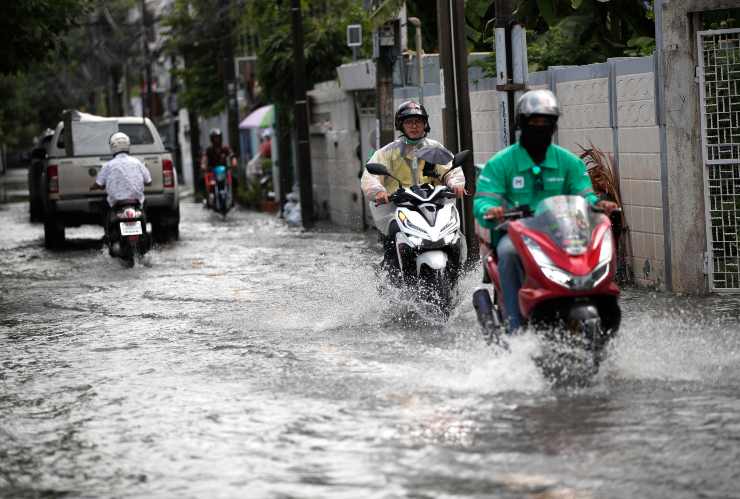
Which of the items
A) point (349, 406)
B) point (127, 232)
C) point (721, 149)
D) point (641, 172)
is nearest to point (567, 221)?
point (349, 406)

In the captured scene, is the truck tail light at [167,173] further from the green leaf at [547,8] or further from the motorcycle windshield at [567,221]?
the motorcycle windshield at [567,221]

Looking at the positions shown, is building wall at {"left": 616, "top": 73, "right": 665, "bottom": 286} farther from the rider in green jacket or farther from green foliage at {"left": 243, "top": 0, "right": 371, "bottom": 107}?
green foliage at {"left": 243, "top": 0, "right": 371, "bottom": 107}

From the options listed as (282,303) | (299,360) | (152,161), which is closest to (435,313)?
(299,360)

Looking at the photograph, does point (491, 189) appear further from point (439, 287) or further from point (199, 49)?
point (199, 49)

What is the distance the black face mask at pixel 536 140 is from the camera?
862 cm

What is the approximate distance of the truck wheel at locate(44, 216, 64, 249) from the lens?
2364 cm

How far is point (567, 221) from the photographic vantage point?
8.14 metres

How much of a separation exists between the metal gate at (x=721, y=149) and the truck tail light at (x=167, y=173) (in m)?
12.5

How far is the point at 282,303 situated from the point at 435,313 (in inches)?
106

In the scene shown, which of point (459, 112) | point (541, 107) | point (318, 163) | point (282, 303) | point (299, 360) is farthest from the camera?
point (318, 163)

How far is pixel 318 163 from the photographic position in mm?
30984

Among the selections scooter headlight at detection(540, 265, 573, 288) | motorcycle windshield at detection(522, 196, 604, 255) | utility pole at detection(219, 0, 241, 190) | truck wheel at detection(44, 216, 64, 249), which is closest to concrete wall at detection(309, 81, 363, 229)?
truck wheel at detection(44, 216, 64, 249)

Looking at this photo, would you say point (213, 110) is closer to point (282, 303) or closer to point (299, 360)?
point (282, 303)

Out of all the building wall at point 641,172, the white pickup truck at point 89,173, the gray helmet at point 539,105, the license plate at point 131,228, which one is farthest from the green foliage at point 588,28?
the gray helmet at point 539,105
